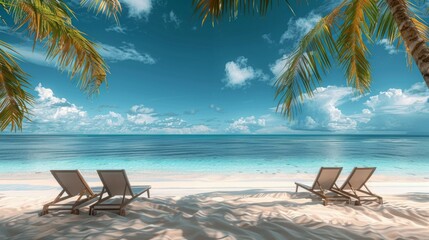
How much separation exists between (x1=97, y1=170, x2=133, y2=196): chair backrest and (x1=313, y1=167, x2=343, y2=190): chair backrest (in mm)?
3553

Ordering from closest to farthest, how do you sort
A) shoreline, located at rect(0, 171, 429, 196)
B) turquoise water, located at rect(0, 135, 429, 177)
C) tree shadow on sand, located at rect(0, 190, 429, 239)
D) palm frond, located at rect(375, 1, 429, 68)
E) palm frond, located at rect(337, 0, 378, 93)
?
tree shadow on sand, located at rect(0, 190, 429, 239), palm frond, located at rect(375, 1, 429, 68), palm frond, located at rect(337, 0, 378, 93), shoreline, located at rect(0, 171, 429, 196), turquoise water, located at rect(0, 135, 429, 177)

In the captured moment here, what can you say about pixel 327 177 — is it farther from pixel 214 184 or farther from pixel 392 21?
pixel 214 184

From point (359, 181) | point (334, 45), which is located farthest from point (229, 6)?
point (359, 181)

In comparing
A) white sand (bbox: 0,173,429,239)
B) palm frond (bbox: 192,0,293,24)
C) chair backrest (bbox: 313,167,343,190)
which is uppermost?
palm frond (bbox: 192,0,293,24)

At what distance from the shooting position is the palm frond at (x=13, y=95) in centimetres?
357

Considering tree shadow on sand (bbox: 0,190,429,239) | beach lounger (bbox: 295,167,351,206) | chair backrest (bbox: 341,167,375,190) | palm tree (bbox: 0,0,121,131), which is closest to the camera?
tree shadow on sand (bbox: 0,190,429,239)

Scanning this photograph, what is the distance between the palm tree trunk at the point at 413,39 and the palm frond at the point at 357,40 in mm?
1661

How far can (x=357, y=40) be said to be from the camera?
4.67 meters

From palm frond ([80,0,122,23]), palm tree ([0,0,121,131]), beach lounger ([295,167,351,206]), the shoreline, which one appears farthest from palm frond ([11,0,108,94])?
beach lounger ([295,167,351,206])

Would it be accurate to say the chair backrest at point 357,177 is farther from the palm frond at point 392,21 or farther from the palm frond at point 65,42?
the palm frond at point 65,42

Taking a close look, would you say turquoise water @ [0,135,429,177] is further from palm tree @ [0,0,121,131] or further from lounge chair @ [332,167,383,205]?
palm tree @ [0,0,121,131]

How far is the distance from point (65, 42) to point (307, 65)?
424 cm

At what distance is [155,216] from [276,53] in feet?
160

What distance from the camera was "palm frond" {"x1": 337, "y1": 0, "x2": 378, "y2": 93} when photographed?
4145 mm
